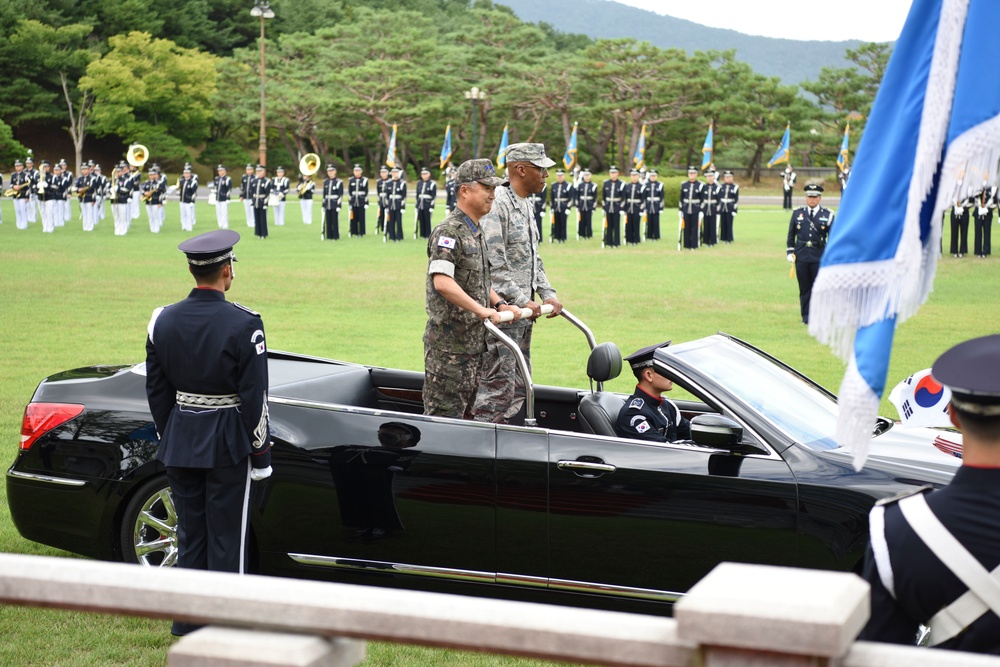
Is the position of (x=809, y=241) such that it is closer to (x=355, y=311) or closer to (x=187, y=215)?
(x=355, y=311)

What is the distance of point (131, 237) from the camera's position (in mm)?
30188

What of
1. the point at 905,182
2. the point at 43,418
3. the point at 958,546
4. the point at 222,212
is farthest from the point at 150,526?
the point at 222,212

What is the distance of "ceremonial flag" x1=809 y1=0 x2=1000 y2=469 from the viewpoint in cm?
267

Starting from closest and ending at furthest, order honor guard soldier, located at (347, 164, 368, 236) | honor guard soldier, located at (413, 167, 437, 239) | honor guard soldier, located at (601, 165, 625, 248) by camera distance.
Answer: honor guard soldier, located at (601, 165, 625, 248), honor guard soldier, located at (413, 167, 437, 239), honor guard soldier, located at (347, 164, 368, 236)

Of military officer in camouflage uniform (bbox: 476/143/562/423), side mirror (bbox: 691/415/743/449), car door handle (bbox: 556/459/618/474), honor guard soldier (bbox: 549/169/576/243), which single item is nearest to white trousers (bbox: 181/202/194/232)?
honor guard soldier (bbox: 549/169/576/243)

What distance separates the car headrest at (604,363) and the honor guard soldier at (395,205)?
82.9 feet

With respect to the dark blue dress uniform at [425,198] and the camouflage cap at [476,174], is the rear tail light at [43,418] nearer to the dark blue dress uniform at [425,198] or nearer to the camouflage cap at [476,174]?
the camouflage cap at [476,174]

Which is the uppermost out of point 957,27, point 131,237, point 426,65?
point 426,65

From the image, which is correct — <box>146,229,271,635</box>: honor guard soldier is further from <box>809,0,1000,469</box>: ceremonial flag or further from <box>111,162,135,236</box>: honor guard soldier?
<box>111,162,135,236</box>: honor guard soldier

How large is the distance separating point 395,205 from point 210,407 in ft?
87.5

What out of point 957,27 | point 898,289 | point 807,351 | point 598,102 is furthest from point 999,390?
point 598,102

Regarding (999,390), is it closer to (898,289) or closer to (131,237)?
(898,289)

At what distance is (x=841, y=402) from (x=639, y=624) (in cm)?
104

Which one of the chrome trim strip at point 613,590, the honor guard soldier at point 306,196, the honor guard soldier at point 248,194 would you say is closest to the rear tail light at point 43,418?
the chrome trim strip at point 613,590
